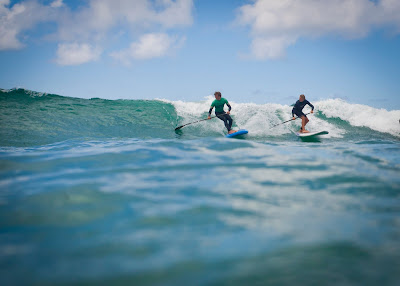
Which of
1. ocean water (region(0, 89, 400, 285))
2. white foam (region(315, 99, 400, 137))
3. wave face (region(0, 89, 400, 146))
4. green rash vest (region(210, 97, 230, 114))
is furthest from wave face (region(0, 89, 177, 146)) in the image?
white foam (region(315, 99, 400, 137))

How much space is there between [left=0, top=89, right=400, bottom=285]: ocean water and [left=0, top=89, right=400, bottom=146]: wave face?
801cm

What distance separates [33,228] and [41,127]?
11.5 meters

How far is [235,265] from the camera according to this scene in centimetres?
167

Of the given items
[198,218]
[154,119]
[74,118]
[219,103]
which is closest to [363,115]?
[219,103]

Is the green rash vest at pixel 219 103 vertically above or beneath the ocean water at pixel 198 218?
above

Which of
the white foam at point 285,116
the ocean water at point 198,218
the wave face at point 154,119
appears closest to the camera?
the ocean water at point 198,218

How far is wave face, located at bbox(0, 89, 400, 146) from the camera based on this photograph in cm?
1220

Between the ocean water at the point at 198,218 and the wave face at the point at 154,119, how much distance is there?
8005 millimetres

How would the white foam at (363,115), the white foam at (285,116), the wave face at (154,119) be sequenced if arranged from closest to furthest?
1. the wave face at (154,119)
2. the white foam at (285,116)
3. the white foam at (363,115)

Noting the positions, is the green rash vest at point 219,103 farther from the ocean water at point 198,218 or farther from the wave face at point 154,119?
the ocean water at point 198,218

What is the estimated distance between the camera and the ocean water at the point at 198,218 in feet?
5.35

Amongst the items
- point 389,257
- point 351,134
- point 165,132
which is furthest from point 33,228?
point 351,134

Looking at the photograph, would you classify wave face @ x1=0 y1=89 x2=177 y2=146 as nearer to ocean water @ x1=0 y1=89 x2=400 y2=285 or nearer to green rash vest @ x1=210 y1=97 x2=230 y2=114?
green rash vest @ x1=210 y1=97 x2=230 y2=114

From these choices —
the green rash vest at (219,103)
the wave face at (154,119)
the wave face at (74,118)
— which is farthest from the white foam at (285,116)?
the green rash vest at (219,103)
